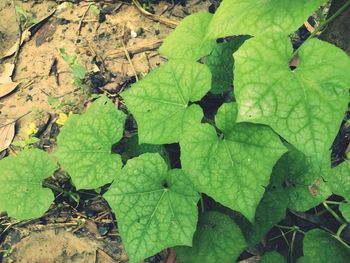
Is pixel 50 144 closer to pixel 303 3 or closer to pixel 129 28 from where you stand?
pixel 129 28

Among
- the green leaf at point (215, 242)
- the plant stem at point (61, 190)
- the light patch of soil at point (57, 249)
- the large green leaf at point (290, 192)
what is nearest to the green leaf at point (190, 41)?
the large green leaf at point (290, 192)

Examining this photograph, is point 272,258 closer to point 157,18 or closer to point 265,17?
point 265,17

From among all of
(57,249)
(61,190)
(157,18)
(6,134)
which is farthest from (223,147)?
(6,134)

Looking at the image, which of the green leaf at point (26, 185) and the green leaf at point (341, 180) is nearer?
the green leaf at point (341, 180)

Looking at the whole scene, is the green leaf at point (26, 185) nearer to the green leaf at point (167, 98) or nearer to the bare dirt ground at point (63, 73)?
the bare dirt ground at point (63, 73)

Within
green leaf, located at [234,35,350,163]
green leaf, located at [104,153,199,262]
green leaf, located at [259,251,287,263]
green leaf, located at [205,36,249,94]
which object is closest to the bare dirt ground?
green leaf, located at [104,153,199,262]

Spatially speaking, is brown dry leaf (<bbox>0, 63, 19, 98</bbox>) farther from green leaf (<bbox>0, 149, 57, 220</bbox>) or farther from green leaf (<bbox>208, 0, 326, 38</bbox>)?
green leaf (<bbox>208, 0, 326, 38</bbox>)

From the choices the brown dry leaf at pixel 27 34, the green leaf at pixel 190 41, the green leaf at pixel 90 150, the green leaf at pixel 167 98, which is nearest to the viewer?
the green leaf at pixel 167 98
